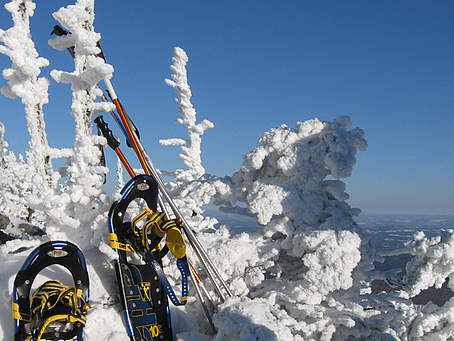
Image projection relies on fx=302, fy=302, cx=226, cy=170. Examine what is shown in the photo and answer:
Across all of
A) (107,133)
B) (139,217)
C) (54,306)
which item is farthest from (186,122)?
(54,306)

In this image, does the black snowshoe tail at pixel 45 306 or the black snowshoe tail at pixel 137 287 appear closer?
the black snowshoe tail at pixel 45 306

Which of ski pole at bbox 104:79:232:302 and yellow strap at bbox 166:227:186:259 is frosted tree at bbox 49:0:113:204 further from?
yellow strap at bbox 166:227:186:259

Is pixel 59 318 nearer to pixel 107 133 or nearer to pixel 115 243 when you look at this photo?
pixel 115 243

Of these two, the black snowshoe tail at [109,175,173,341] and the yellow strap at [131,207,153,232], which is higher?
the yellow strap at [131,207,153,232]

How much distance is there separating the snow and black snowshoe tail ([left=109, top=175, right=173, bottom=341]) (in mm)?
142

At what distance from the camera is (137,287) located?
11.8 feet

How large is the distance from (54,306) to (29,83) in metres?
2.98

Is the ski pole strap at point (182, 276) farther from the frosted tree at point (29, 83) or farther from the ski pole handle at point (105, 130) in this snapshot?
the frosted tree at point (29, 83)

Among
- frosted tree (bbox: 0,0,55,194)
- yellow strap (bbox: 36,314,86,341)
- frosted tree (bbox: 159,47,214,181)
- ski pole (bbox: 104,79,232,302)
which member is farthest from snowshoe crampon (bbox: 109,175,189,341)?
frosted tree (bbox: 159,47,214,181)

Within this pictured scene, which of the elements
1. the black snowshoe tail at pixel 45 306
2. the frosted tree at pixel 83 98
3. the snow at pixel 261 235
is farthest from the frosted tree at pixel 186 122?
the black snowshoe tail at pixel 45 306

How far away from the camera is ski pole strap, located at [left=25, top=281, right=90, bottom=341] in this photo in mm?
2916

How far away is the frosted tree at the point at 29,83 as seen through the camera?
4.06 metres

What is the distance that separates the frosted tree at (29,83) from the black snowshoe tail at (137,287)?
52.4 inches

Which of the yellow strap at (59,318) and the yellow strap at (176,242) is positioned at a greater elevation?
the yellow strap at (176,242)
